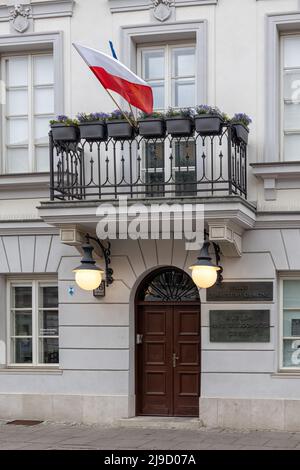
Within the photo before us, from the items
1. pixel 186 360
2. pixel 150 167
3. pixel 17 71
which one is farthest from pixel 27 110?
pixel 186 360

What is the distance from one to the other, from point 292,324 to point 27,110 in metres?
5.52

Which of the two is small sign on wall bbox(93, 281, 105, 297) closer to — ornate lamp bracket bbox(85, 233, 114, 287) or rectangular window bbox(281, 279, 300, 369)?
ornate lamp bracket bbox(85, 233, 114, 287)

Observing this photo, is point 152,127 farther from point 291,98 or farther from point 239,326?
point 239,326

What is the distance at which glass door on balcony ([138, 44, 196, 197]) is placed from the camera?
13.2 m

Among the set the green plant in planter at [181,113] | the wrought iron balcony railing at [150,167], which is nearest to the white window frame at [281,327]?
the wrought iron balcony railing at [150,167]

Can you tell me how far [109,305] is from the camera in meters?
13.6

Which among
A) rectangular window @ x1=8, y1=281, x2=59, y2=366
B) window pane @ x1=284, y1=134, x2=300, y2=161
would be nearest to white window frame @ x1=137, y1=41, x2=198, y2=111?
window pane @ x1=284, y1=134, x2=300, y2=161

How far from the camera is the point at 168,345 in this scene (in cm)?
1373

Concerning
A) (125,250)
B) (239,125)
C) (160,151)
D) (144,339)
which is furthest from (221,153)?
(144,339)

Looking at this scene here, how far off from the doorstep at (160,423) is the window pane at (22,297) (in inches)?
98.7

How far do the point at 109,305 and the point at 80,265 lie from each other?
846 millimetres

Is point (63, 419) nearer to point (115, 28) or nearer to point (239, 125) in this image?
point (239, 125)

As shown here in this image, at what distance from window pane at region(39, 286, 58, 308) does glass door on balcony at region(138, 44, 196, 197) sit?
2.41 meters

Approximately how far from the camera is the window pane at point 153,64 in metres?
13.8
